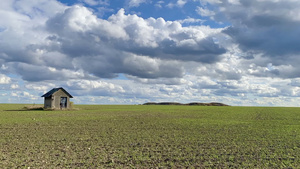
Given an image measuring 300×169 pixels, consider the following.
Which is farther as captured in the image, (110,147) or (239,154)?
(110,147)

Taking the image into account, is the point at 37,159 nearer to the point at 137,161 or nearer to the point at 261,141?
the point at 137,161

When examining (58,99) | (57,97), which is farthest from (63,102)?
(57,97)

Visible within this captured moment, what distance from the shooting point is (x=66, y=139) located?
→ 18.4m

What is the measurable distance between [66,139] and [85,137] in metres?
1.43

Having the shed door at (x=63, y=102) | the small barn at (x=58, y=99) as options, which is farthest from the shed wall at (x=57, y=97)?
the shed door at (x=63, y=102)

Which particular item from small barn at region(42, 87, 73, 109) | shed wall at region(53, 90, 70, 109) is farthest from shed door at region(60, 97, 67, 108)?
shed wall at region(53, 90, 70, 109)

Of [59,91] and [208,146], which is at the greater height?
[59,91]

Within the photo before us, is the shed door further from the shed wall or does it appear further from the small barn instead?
the shed wall

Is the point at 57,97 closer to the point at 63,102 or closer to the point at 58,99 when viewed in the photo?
the point at 58,99

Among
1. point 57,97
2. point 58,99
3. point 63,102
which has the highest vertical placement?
point 57,97

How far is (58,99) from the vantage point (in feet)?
210

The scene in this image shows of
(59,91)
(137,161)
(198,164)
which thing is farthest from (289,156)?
(59,91)

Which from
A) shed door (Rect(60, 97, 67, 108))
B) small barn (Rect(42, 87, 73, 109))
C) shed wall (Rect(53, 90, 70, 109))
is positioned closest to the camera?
small barn (Rect(42, 87, 73, 109))

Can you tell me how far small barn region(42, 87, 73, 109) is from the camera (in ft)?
→ 207
